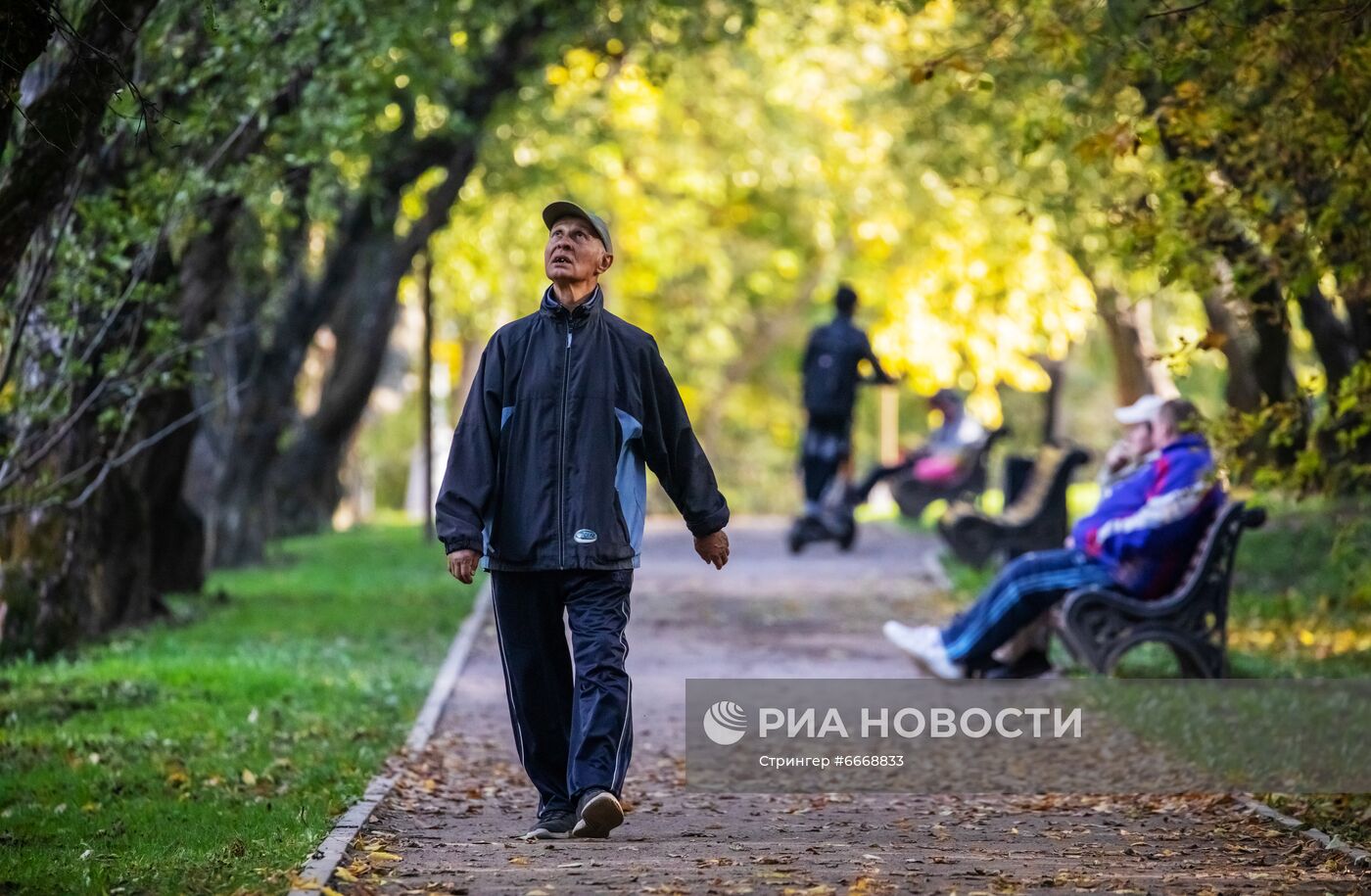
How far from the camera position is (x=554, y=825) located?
7.34 metres

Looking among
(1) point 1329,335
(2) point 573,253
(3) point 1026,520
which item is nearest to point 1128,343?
(3) point 1026,520

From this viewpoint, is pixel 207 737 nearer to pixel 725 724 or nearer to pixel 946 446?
pixel 725 724

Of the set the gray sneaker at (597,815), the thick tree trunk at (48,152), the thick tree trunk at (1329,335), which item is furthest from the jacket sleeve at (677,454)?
the thick tree trunk at (1329,335)

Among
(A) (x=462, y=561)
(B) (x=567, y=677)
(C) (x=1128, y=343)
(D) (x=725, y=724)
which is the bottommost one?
(D) (x=725, y=724)

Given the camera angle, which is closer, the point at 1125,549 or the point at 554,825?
the point at 554,825

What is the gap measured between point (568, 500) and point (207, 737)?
3532 millimetres

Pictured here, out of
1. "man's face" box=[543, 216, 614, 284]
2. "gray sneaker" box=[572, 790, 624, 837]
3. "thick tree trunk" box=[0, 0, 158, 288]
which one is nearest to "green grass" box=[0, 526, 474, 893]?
"gray sneaker" box=[572, 790, 624, 837]

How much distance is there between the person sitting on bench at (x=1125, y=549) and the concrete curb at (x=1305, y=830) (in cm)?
280

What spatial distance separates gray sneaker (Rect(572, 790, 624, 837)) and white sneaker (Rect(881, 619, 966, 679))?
16.2 ft

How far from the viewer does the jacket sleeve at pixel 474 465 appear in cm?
709

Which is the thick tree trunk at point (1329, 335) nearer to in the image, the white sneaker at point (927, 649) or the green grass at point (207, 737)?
the white sneaker at point (927, 649)

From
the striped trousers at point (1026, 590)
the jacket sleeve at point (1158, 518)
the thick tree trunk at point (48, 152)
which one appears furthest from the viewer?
the striped trousers at point (1026, 590)

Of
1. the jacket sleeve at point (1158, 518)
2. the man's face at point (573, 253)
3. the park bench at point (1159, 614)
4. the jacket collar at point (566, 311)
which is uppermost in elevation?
the man's face at point (573, 253)

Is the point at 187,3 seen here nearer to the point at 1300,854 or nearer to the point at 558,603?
the point at 558,603
